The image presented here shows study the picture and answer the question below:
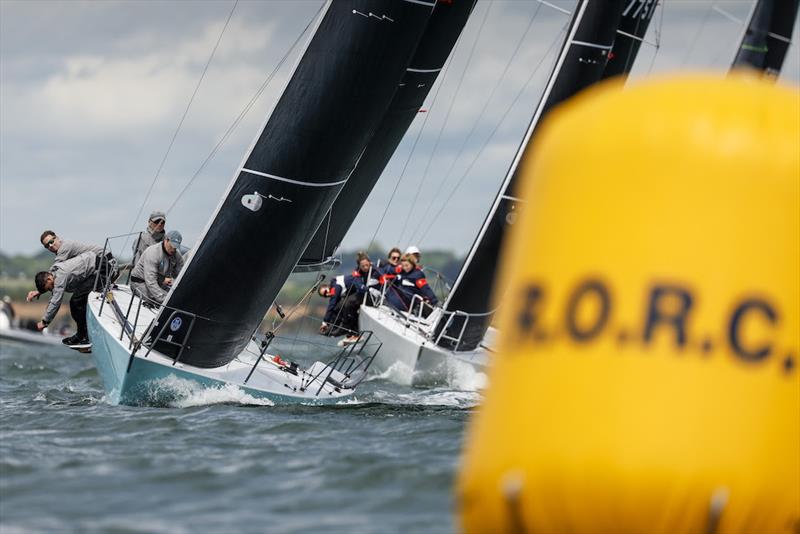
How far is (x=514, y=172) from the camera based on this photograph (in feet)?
48.0

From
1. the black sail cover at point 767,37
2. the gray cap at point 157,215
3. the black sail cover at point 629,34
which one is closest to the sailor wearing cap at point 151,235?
the gray cap at point 157,215

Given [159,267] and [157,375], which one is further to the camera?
[159,267]

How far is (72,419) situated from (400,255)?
8211 mm

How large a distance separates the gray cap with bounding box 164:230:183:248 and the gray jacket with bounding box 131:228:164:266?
1.45 feet

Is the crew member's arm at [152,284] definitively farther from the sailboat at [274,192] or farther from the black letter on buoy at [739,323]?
the black letter on buoy at [739,323]

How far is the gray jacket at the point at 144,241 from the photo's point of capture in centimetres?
1098

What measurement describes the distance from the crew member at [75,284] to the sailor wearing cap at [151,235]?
37 cm

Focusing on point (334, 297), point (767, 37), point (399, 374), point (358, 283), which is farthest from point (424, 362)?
point (767, 37)

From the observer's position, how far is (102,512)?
18.0ft

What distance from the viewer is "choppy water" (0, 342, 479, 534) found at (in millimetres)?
5426

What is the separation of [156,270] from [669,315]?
23.0ft

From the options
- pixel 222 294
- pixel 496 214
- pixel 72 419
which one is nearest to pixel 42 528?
pixel 72 419

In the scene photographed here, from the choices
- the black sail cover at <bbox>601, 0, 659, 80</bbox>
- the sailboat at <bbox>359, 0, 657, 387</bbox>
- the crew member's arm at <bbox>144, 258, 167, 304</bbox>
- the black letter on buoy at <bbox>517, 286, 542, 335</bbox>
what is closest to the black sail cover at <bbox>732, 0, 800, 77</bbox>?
the black sail cover at <bbox>601, 0, 659, 80</bbox>

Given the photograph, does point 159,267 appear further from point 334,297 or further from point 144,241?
point 334,297
